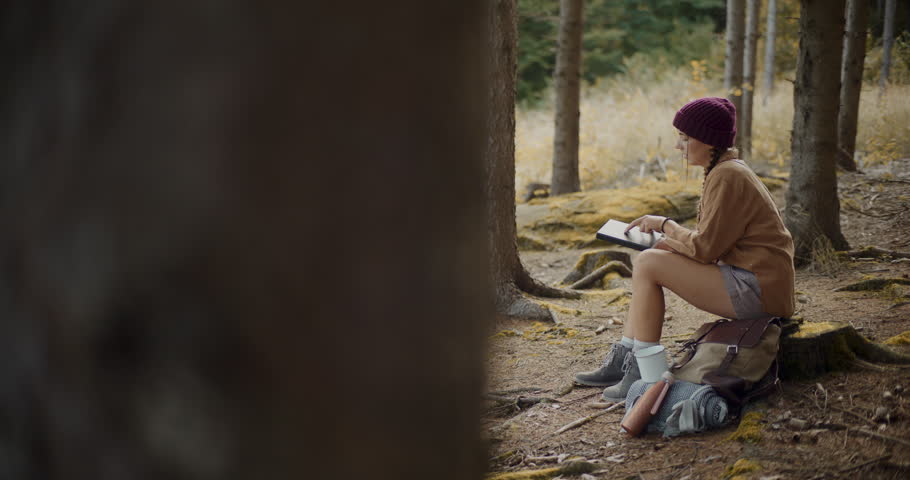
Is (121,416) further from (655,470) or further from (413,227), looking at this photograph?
(655,470)

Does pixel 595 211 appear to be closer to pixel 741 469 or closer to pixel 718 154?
pixel 718 154

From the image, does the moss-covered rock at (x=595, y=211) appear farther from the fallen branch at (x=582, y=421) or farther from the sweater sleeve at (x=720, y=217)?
the sweater sleeve at (x=720, y=217)

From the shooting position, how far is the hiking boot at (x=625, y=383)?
3814 mm

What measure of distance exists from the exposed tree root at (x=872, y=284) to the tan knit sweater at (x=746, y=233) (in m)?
2.19

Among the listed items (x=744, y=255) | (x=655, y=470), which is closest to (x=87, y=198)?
(x=655, y=470)

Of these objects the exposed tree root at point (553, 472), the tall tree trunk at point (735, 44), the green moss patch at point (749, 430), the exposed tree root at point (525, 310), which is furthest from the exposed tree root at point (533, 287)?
the tall tree trunk at point (735, 44)

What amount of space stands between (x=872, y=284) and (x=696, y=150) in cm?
258

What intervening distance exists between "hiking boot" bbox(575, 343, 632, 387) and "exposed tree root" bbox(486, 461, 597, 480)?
1.08 meters

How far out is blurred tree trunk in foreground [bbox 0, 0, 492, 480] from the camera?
80cm

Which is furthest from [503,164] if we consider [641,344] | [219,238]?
[219,238]

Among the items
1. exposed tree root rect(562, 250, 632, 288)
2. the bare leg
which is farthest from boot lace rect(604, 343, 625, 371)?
exposed tree root rect(562, 250, 632, 288)

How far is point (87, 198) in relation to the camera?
33.0 inches

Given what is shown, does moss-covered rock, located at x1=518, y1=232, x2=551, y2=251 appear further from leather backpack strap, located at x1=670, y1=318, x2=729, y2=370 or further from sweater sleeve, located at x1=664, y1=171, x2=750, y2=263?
sweater sleeve, located at x1=664, y1=171, x2=750, y2=263

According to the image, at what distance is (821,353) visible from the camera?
3.52 meters
